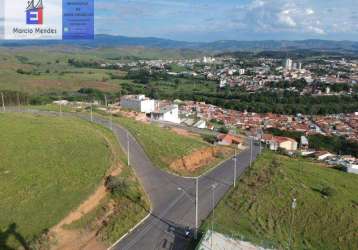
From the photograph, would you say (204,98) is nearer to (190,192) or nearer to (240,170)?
(240,170)

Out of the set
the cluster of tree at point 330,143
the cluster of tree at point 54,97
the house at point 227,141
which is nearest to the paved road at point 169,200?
the house at point 227,141

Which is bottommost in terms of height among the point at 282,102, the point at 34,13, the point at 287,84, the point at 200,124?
the point at 282,102

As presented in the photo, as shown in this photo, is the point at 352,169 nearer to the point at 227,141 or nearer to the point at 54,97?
the point at 227,141

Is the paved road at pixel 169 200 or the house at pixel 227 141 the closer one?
the paved road at pixel 169 200

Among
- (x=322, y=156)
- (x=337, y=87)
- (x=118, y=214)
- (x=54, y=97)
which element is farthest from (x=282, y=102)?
(x=118, y=214)

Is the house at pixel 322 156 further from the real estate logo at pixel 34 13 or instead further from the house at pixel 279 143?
the real estate logo at pixel 34 13

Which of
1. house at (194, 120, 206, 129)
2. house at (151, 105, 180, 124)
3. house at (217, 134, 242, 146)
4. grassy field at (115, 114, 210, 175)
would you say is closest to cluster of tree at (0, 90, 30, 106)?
house at (151, 105, 180, 124)

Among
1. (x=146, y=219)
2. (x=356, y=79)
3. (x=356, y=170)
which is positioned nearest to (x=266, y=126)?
(x=356, y=170)
